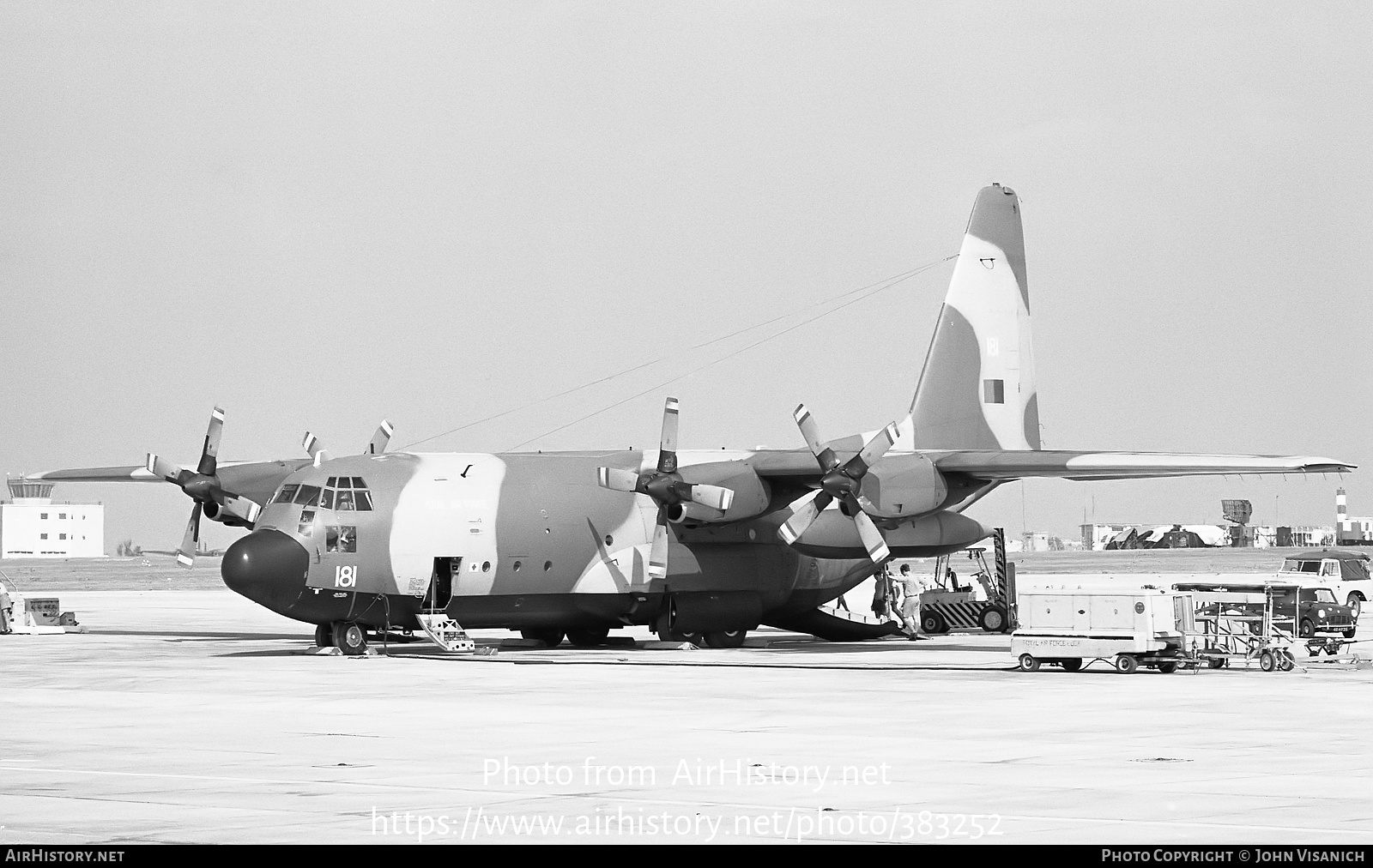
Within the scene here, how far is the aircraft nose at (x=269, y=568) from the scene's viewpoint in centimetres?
2594

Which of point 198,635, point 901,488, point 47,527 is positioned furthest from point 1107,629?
point 47,527

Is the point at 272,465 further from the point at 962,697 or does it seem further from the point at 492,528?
the point at 962,697

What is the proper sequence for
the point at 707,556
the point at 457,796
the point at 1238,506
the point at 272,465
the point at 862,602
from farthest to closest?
the point at 1238,506 → the point at 862,602 → the point at 272,465 → the point at 707,556 → the point at 457,796

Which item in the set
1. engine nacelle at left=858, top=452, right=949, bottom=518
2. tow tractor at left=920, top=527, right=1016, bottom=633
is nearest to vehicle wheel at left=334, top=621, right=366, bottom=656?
engine nacelle at left=858, top=452, right=949, bottom=518

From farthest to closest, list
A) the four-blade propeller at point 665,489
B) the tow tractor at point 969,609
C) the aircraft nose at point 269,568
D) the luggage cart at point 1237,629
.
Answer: the tow tractor at point 969,609
the four-blade propeller at point 665,489
the aircraft nose at point 269,568
the luggage cart at point 1237,629

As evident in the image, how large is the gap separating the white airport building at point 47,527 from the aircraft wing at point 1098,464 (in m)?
129

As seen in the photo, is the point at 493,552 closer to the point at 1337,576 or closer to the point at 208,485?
the point at 208,485

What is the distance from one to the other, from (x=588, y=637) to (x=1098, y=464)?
32.1 ft

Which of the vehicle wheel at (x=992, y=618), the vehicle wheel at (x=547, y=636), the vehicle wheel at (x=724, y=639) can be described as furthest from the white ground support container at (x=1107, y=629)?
the vehicle wheel at (x=992, y=618)

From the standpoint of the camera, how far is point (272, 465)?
3444cm

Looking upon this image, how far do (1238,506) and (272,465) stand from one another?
106 m

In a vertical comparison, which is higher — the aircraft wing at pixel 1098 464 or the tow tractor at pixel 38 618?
the aircraft wing at pixel 1098 464

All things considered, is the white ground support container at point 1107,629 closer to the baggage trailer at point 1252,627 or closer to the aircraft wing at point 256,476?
the baggage trailer at point 1252,627

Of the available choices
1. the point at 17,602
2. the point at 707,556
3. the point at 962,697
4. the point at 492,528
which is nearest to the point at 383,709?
the point at 962,697
